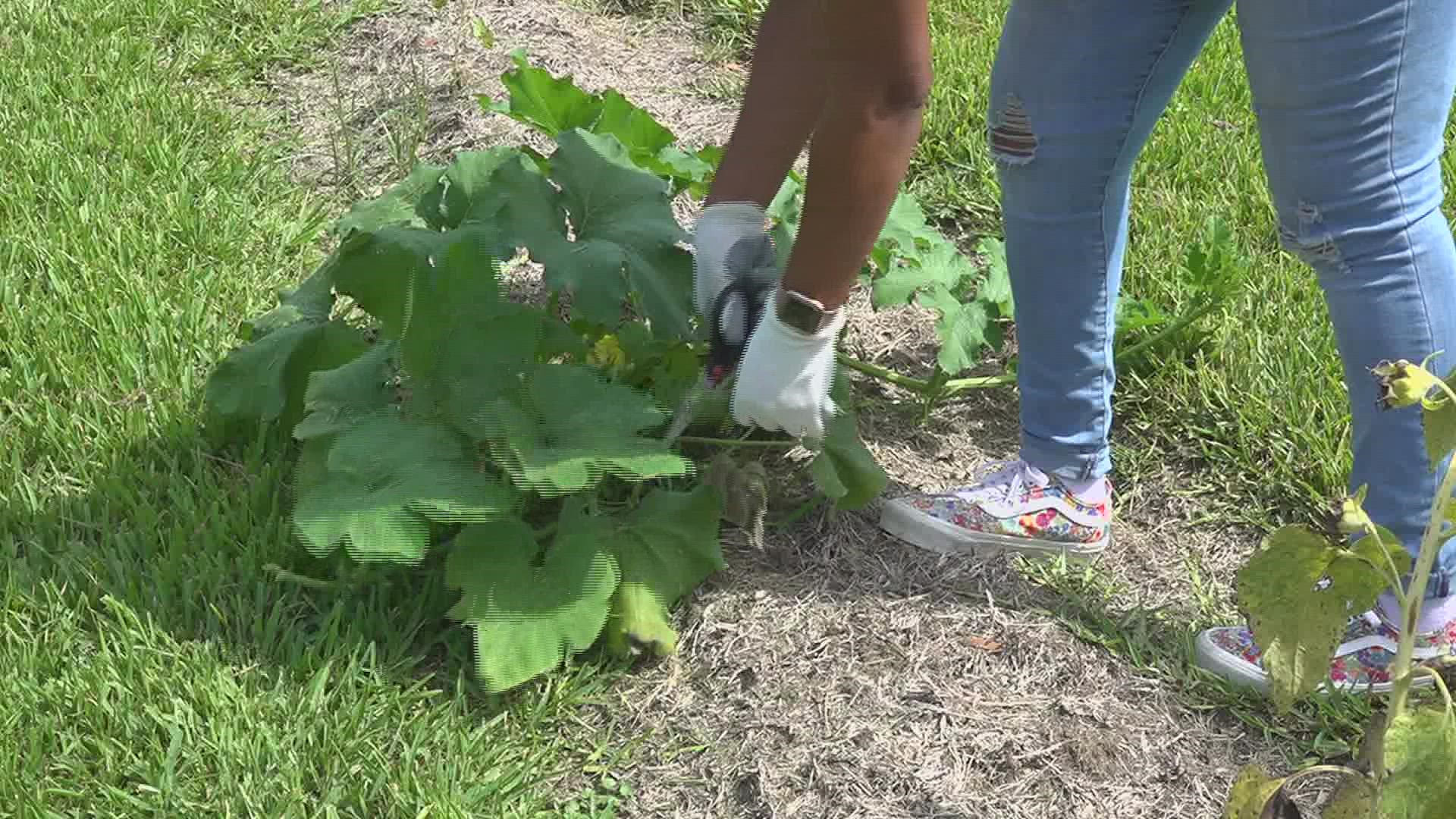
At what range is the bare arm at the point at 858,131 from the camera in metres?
1.59

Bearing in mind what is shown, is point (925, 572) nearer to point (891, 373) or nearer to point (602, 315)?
point (891, 373)

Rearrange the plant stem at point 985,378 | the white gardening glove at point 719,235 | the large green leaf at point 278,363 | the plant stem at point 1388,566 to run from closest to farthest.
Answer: the plant stem at point 1388,566
the large green leaf at point 278,363
the white gardening glove at point 719,235
the plant stem at point 985,378

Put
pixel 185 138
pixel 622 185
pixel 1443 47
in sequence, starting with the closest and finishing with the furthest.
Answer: pixel 1443 47, pixel 622 185, pixel 185 138

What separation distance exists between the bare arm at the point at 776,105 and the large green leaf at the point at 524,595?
63 centimetres

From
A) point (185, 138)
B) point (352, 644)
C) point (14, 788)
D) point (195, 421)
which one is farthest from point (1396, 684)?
point (185, 138)

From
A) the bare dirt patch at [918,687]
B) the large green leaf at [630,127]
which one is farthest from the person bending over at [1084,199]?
the large green leaf at [630,127]

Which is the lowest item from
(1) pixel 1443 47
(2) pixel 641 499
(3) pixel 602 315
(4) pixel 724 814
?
(4) pixel 724 814

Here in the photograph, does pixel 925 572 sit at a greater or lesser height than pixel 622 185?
lesser

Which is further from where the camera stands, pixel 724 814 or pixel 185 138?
pixel 185 138

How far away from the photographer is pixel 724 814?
178cm

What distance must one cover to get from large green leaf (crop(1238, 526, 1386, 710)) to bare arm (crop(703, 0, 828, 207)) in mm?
937

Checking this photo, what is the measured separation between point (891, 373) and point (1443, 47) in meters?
1.02

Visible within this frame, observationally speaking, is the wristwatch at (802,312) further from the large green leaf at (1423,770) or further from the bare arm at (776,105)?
the large green leaf at (1423,770)

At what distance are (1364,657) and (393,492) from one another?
1.24 meters
